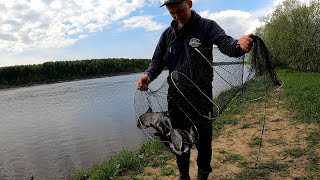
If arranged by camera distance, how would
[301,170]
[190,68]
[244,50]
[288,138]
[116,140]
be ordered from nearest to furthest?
1. [244,50]
2. [190,68]
3. [301,170]
4. [288,138]
5. [116,140]

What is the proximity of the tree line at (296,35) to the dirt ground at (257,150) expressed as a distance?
26.6 m

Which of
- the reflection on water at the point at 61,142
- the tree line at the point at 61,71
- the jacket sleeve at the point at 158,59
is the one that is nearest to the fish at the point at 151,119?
the jacket sleeve at the point at 158,59

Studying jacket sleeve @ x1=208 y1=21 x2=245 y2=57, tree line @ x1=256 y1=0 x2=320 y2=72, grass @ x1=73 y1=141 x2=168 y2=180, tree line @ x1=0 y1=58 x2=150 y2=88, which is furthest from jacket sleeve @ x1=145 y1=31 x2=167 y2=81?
tree line @ x1=0 y1=58 x2=150 y2=88

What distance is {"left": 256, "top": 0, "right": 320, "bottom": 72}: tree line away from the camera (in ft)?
113

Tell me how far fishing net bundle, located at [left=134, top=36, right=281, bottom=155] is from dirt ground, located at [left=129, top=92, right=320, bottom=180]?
1496 mm

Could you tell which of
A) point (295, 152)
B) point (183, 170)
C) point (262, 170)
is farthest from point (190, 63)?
point (295, 152)

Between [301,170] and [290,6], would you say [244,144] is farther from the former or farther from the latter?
[290,6]

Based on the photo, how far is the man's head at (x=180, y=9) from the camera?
174 inches

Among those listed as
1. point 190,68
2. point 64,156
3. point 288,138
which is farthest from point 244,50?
point 64,156

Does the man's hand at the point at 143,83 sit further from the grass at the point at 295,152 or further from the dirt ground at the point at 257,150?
the grass at the point at 295,152

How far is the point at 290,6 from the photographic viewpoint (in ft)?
125

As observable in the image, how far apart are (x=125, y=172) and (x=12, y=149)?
29.3 feet

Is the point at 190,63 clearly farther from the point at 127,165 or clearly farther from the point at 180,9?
the point at 127,165

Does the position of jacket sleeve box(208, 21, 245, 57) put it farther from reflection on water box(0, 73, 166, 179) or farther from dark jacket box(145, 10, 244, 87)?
reflection on water box(0, 73, 166, 179)
